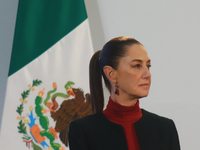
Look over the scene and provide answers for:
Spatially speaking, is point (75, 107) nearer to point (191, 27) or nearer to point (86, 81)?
point (86, 81)

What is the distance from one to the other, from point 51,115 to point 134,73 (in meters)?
1.12

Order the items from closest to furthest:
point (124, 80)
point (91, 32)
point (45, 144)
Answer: point (124, 80), point (45, 144), point (91, 32)

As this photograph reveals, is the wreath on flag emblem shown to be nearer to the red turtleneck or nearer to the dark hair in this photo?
the dark hair

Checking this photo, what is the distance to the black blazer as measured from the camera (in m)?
1.03

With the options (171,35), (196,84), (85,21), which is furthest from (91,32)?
(196,84)

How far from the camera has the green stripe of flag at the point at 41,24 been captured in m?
2.04

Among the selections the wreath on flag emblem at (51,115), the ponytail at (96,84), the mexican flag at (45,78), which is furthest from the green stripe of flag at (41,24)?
the ponytail at (96,84)

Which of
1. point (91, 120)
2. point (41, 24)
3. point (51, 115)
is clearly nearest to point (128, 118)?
point (91, 120)

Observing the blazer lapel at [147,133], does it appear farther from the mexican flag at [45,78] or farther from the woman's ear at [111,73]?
the mexican flag at [45,78]

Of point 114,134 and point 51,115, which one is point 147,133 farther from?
point 51,115

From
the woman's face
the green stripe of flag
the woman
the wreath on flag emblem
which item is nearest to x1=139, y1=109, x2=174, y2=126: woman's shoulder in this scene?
the woman

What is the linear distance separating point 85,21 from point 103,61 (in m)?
1.08

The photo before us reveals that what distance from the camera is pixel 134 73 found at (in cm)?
98

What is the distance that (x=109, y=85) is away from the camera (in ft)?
3.59
